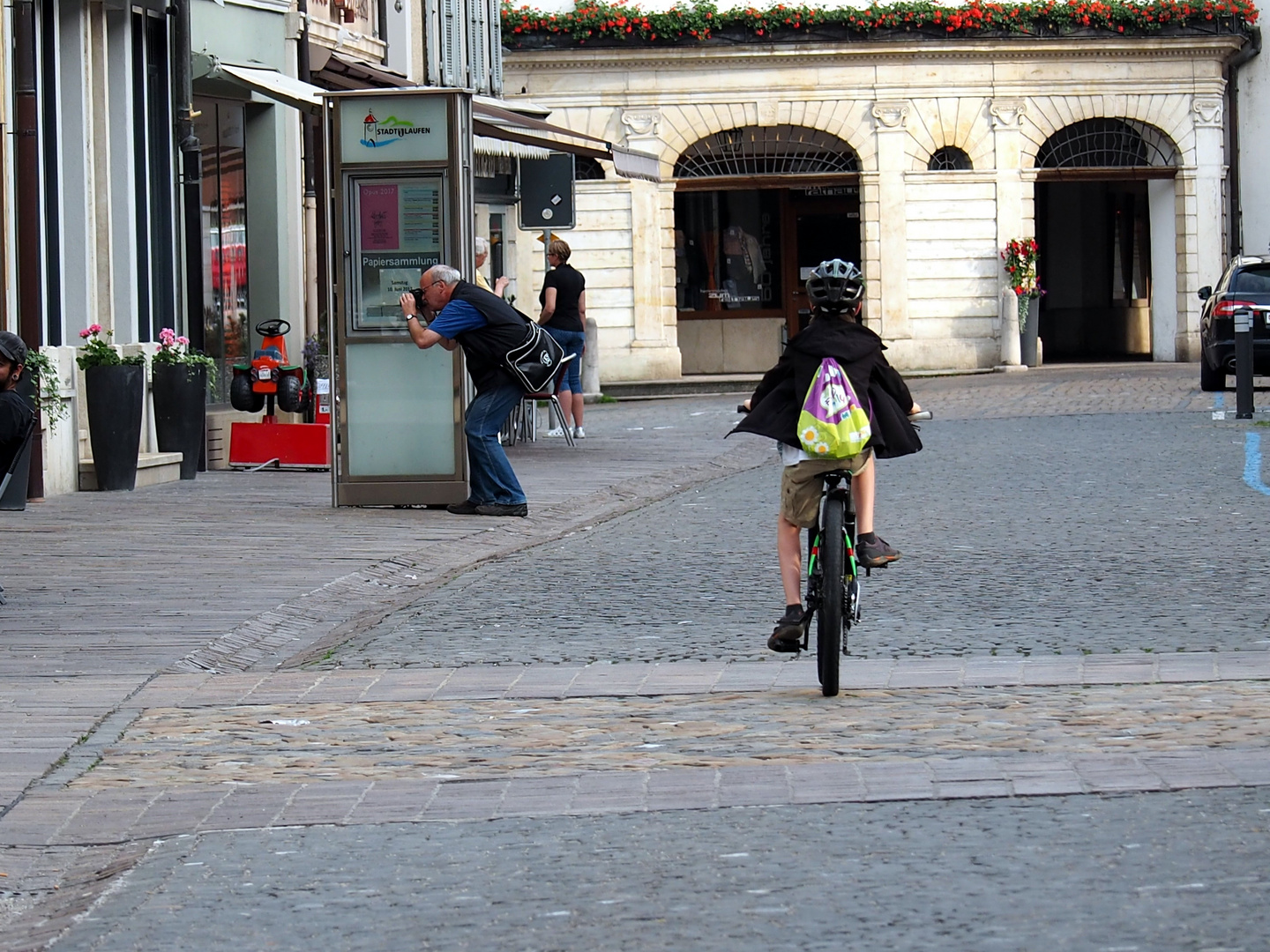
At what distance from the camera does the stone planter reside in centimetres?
3462

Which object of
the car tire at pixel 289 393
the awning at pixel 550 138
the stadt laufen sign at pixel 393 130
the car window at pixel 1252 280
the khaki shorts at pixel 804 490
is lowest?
the khaki shorts at pixel 804 490

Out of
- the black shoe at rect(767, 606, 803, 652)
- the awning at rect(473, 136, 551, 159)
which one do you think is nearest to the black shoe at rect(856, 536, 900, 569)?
the black shoe at rect(767, 606, 803, 652)

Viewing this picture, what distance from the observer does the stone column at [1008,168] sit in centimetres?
3438

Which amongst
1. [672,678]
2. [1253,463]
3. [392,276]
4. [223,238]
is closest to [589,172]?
[223,238]

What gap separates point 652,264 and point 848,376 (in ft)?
87.9

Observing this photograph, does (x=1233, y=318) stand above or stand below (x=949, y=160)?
below

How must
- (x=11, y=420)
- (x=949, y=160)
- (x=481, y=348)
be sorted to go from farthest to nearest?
1. (x=949, y=160)
2. (x=481, y=348)
3. (x=11, y=420)

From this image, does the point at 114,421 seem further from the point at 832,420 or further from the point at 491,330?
the point at 832,420

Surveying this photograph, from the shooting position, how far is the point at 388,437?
1438 centimetres

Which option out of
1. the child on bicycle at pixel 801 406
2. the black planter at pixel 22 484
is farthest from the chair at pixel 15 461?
the child on bicycle at pixel 801 406

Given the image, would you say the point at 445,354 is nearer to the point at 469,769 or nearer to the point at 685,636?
the point at 685,636

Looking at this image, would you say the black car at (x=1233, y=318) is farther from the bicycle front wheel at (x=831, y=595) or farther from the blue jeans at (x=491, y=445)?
the bicycle front wheel at (x=831, y=595)

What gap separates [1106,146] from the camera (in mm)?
35156

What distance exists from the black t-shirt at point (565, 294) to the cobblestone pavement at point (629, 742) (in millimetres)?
6801
